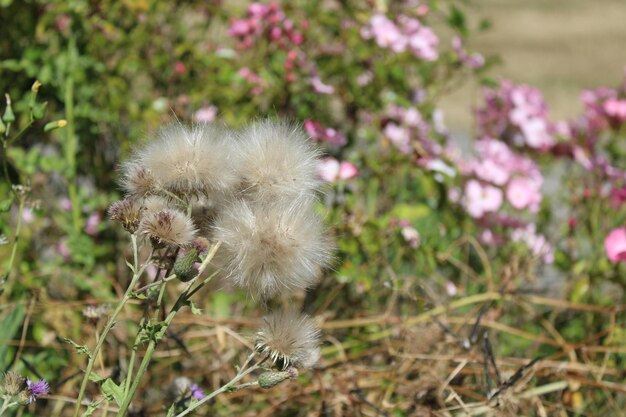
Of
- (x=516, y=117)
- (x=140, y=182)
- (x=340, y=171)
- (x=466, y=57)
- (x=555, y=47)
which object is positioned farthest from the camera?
(x=555, y=47)

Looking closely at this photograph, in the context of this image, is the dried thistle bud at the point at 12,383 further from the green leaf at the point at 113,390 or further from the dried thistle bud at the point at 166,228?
the dried thistle bud at the point at 166,228

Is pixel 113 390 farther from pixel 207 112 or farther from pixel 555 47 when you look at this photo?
pixel 555 47

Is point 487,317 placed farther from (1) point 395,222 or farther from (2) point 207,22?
(2) point 207,22

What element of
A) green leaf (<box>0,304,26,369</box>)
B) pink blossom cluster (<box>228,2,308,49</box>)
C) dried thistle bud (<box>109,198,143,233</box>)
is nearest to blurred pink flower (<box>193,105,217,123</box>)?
pink blossom cluster (<box>228,2,308,49</box>)

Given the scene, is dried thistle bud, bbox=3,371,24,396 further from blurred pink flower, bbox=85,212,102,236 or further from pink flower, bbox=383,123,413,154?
pink flower, bbox=383,123,413,154

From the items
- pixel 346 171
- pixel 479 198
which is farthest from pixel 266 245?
pixel 479 198

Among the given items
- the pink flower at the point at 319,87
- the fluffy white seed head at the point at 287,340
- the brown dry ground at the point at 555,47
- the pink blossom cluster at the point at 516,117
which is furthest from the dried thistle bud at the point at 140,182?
the brown dry ground at the point at 555,47

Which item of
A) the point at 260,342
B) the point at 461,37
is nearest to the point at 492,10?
the point at 461,37
